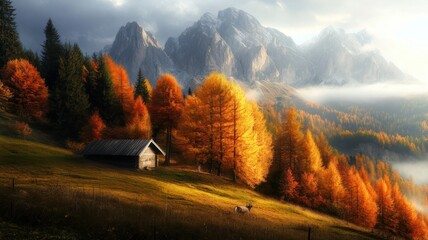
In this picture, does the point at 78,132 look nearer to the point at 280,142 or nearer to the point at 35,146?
the point at 35,146

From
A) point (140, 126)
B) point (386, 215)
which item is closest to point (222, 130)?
point (140, 126)

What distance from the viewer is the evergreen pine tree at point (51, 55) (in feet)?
249

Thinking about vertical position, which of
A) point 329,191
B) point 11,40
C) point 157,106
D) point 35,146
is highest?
point 11,40

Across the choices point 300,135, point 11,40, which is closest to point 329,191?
point 300,135

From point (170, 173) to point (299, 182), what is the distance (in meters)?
26.3

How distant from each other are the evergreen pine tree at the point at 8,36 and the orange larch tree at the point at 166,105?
40.8 meters

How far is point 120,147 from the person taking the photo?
152 feet

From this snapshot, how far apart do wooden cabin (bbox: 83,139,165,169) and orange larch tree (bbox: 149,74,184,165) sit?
7059 millimetres

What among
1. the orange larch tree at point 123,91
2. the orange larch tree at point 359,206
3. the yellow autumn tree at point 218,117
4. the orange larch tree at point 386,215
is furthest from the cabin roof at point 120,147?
the orange larch tree at point 386,215

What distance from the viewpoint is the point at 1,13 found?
241 feet

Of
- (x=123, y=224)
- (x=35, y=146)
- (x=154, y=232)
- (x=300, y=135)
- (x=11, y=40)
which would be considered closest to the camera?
(x=154, y=232)

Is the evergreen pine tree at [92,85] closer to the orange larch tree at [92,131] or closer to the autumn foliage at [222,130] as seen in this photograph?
the orange larch tree at [92,131]

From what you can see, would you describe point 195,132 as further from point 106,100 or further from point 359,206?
point 359,206

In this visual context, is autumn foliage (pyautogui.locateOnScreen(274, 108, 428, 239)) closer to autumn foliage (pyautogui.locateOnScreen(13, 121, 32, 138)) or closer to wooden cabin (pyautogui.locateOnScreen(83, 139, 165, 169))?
wooden cabin (pyautogui.locateOnScreen(83, 139, 165, 169))
